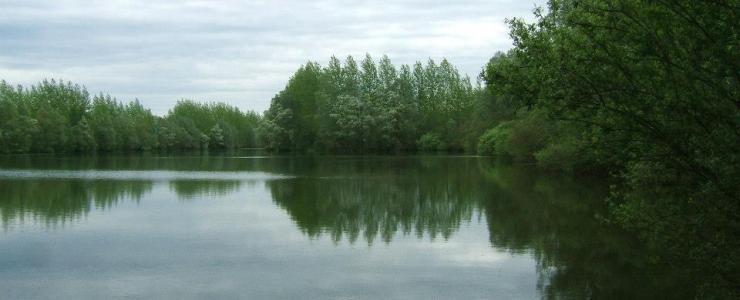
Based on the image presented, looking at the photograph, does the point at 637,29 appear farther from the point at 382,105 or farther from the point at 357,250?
the point at 382,105

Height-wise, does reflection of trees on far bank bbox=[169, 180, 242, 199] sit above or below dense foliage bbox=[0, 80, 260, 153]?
below

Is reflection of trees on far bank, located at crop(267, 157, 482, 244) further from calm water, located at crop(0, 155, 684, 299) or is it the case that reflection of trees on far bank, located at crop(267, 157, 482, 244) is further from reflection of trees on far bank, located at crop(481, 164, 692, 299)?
reflection of trees on far bank, located at crop(481, 164, 692, 299)

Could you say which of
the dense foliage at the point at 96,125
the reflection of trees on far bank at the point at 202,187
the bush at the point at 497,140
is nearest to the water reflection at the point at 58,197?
the reflection of trees on far bank at the point at 202,187

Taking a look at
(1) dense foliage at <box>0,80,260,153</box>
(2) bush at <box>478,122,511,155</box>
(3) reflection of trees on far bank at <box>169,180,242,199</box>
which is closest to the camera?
(3) reflection of trees on far bank at <box>169,180,242,199</box>

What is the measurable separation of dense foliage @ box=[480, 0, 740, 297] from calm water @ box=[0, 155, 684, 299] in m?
3.17

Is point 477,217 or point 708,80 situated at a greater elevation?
point 708,80

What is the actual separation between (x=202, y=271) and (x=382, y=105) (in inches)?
2824

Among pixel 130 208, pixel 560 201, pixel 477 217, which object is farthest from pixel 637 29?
pixel 130 208

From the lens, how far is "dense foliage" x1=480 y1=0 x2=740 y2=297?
8.20 m

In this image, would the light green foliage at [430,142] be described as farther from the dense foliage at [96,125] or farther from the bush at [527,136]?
the dense foliage at [96,125]

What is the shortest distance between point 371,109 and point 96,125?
51427 mm

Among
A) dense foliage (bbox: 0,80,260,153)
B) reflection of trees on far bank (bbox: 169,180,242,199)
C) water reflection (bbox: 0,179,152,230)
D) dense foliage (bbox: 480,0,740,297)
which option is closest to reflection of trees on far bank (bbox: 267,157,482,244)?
reflection of trees on far bank (bbox: 169,180,242,199)

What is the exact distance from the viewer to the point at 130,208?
1034 inches

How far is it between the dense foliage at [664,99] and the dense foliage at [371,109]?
68.6 meters
